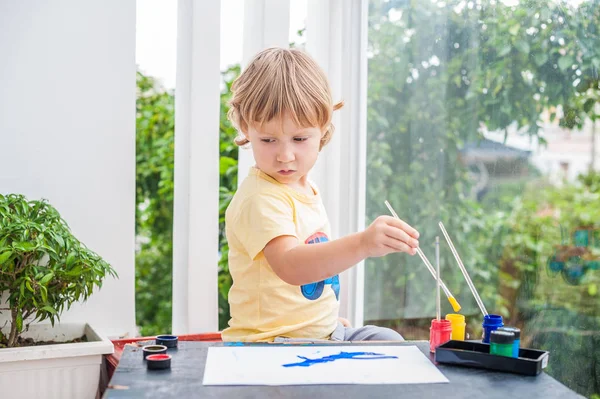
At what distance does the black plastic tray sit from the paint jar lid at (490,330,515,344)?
24 mm

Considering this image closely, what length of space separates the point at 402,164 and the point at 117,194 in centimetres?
80

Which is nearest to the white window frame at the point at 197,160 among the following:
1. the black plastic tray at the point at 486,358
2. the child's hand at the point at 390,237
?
the child's hand at the point at 390,237

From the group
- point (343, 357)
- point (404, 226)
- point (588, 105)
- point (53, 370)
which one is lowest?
point (53, 370)

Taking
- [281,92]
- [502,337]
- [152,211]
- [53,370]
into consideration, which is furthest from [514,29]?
[152,211]

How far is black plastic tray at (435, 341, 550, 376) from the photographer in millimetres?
1050

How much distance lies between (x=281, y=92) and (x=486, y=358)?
66 cm

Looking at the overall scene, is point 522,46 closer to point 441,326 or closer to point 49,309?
point 441,326

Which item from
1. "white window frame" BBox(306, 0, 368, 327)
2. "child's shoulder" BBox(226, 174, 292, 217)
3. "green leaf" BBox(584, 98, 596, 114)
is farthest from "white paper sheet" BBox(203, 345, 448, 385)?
"white window frame" BBox(306, 0, 368, 327)

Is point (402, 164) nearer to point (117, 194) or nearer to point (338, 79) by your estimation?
point (338, 79)

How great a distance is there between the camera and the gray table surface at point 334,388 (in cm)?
95

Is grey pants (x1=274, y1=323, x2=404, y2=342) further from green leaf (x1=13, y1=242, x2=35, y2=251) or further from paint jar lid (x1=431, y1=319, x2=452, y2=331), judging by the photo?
green leaf (x1=13, y1=242, x2=35, y2=251)

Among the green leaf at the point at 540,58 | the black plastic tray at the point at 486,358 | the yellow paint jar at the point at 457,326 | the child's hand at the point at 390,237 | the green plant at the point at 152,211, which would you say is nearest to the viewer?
the black plastic tray at the point at 486,358

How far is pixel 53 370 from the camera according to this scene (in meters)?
1.49

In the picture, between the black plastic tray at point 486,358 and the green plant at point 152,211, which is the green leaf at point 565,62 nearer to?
the black plastic tray at point 486,358
